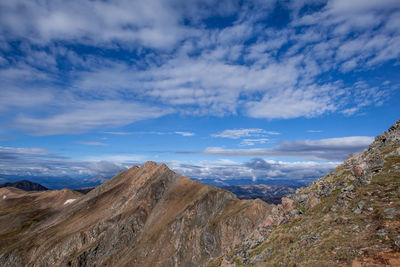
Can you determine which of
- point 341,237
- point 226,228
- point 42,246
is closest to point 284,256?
point 341,237

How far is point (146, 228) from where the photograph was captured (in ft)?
312

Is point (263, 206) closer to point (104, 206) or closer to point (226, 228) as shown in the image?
point (226, 228)

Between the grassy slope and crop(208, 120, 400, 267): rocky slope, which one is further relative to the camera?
crop(208, 120, 400, 267): rocky slope

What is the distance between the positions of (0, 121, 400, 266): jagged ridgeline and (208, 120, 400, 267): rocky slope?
0.08m

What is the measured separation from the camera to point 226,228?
82188mm

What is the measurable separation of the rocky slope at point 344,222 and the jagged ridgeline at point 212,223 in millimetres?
81

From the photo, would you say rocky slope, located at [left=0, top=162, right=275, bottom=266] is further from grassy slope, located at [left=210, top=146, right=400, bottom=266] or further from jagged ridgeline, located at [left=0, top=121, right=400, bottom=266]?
grassy slope, located at [left=210, top=146, right=400, bottom=266]

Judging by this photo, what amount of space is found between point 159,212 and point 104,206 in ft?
116

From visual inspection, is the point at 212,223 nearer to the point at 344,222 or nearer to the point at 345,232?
the point at 344,222

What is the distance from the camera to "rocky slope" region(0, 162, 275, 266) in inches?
3174

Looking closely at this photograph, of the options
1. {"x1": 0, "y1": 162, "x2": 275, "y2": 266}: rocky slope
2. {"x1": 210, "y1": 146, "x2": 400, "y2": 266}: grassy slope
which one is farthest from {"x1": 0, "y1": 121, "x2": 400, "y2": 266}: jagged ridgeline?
{"x1": 0, "y1": 162, "x2": 275, "y2": 266}: rocky slope

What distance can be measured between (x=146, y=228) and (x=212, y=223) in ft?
101

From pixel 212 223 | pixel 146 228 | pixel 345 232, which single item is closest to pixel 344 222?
pixel 345 232

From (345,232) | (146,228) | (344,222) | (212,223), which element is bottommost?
(146,228)
